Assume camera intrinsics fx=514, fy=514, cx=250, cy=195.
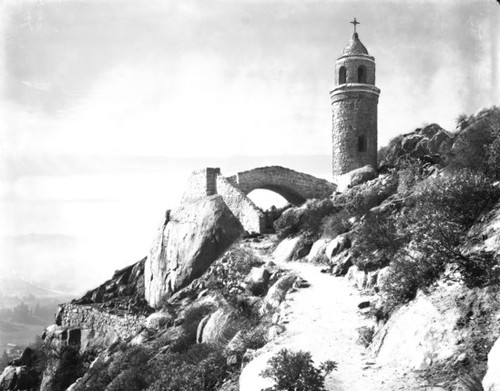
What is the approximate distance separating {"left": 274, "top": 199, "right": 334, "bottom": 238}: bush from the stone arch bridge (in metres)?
1.43

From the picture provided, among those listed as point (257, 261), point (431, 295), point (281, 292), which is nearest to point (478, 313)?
point (431, 295)

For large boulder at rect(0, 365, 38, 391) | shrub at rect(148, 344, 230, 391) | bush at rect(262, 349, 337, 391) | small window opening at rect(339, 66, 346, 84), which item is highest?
small window opening at rect(339, 66, 346, 84)

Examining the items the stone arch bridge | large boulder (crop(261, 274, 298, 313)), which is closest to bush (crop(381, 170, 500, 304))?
large boulder (crop(261, 274, 298, 313))

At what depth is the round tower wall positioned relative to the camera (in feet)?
107

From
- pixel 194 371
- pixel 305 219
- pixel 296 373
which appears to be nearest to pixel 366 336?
pixel 296 373

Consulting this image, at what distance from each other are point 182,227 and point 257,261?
9.11 metres

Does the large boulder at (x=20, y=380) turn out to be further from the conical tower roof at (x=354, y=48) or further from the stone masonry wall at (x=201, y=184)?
the conical tower roof at (x=354, y=48)

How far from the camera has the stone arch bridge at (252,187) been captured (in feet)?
90.5

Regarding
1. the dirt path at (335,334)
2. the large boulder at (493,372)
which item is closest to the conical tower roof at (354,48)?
the dirt path at (335,334)

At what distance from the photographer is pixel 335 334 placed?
12773 mm

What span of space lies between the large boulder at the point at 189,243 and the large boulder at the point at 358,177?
714cm

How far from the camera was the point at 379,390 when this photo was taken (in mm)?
9328

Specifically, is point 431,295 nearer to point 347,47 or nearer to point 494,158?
point 494,158

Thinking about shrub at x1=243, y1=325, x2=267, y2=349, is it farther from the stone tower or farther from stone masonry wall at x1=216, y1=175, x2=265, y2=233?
the stone tower
